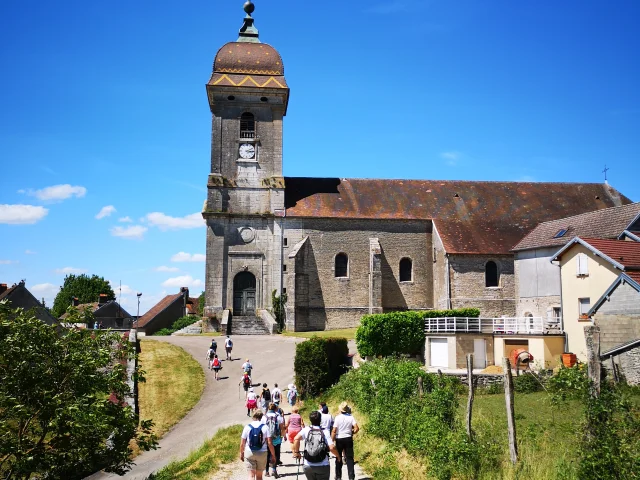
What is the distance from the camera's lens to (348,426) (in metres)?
10.6

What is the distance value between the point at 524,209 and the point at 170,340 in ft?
80.3

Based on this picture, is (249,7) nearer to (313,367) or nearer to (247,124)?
(247,124)

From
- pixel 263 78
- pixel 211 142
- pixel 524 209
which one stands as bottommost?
pixel 524 209

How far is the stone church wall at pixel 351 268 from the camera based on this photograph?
3688cm

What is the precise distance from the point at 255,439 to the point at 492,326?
1786cm

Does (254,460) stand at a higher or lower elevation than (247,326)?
lower

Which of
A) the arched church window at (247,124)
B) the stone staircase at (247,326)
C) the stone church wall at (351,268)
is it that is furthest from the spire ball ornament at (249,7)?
the stone staircase at (247,326)

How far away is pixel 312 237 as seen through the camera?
124 feet

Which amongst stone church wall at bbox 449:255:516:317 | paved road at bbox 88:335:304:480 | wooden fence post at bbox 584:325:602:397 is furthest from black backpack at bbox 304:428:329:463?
stone church wall at bbox 449:255:516:317

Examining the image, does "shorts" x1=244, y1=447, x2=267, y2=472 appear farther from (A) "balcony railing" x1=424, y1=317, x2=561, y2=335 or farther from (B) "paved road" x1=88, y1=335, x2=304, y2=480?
(A) "balcony railing" x1=424, y1=317, x2=561, y2=335

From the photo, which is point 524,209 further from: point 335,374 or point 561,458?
point 561,458

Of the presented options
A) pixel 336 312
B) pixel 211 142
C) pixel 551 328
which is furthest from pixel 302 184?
pixel 551 328

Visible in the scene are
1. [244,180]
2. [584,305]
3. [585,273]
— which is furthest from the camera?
[244,180]

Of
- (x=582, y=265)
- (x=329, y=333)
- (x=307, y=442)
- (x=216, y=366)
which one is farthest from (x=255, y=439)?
(x=329, y=333)
